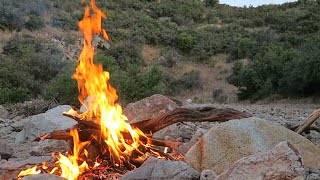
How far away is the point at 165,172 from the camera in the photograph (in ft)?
13.5

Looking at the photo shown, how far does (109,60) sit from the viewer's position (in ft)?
57.7

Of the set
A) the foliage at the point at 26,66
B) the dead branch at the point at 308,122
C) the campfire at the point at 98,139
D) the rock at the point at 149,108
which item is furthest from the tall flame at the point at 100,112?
the foliage at the point at 26,66

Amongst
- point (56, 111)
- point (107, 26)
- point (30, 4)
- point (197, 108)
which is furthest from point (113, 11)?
point (197, 108)

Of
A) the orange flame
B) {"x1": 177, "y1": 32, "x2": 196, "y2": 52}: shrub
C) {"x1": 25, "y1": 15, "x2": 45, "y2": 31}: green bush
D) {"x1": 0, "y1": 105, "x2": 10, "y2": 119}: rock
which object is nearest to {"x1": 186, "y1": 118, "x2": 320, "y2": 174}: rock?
the orange flame

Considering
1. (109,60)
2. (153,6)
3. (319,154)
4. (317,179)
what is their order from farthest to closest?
(153,6) < (109,60) < (319,154) < (317,179)

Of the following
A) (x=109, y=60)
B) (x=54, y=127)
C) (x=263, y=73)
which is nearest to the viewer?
(x=54, y=127)

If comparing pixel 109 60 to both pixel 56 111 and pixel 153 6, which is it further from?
pixel 153 6

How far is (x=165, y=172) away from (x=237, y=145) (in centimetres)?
95

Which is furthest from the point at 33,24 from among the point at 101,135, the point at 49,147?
the point at 101,135

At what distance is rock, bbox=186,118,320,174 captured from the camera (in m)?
4.66

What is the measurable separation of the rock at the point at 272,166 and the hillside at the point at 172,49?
1040cm

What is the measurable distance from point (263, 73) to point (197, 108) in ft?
47.0

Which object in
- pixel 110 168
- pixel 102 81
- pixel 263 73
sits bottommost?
pixel 263 73

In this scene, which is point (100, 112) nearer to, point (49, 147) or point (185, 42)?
point (49, 147)
